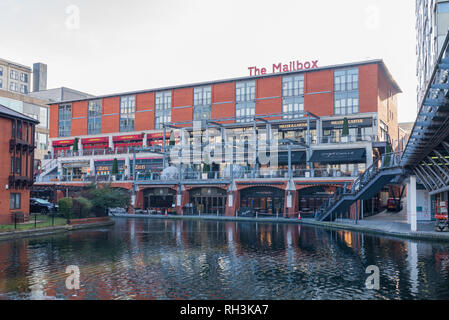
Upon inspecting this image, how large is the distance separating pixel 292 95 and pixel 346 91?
803 cm

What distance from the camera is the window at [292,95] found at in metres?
64.4

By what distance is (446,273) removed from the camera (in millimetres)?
17891

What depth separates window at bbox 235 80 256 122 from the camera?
67625 mm

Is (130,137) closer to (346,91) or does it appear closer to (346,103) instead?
(346,103)

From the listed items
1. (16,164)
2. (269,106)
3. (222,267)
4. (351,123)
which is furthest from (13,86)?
(222,267)

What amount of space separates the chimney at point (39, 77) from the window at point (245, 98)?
87.6 metres

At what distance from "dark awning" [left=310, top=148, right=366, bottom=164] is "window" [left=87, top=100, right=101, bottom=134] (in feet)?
145

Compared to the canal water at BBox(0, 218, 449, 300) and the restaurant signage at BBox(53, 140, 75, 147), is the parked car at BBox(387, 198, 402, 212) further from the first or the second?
the restaurant signage at BBox(53, 140, 75, 147)

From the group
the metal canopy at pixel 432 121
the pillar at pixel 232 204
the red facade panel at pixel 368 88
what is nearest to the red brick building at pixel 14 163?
the pillar at pixel 232 204

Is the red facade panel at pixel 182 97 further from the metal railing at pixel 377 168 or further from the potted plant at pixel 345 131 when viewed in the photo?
the metal railing at pixel 377 168

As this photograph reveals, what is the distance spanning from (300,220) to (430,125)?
27.5 m

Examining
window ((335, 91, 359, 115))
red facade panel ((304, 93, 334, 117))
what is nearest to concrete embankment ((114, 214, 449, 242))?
red facade panel ((304, 93, 334, 117))

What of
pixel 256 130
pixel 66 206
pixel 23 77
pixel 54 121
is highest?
pixel 23 77

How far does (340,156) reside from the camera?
2222 inches
